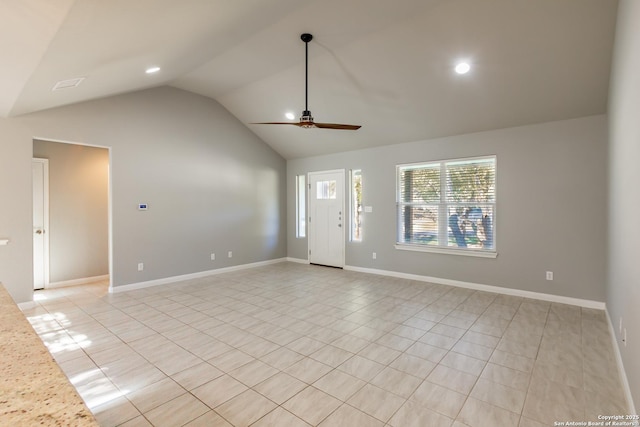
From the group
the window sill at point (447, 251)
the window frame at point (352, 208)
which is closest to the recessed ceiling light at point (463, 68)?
the window sill at point (447, 251)

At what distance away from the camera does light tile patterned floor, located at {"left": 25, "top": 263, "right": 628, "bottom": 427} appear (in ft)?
7.03

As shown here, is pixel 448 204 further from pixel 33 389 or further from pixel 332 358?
pixel 33 389

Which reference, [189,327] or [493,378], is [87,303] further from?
[493,378]

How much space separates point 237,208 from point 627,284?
5954mm

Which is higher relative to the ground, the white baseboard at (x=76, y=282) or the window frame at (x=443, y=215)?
the window frame at (x=443, y=215)

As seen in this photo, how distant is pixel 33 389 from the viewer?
721mm

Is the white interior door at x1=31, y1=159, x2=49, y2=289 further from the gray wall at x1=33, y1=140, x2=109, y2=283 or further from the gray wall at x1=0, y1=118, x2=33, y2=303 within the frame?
the gray wall at x1=0, y1=118, x2=33, y2=303

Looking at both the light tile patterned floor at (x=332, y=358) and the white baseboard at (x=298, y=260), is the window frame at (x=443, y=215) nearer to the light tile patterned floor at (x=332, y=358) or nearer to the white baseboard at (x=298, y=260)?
the light tile patterned floor at (x=332, y=358)

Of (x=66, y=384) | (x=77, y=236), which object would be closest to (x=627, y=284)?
(x=66, y=384)

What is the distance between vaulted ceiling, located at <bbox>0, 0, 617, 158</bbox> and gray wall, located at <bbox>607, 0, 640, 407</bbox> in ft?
2.58

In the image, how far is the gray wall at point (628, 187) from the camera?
6.44 feet

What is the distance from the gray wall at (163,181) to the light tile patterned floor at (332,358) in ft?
2.86

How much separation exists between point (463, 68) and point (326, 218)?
408 centimetres

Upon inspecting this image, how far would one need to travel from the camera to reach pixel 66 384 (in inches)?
29.5
